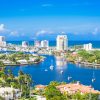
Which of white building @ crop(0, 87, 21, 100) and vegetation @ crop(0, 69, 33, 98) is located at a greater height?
vegetation @ crop(0, 69, 33, 98)

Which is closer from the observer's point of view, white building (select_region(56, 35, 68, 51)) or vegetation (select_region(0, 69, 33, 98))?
vegetation (select_region(0, 69, 33, 98))

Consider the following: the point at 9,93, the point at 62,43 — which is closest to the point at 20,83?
the point at 9,93

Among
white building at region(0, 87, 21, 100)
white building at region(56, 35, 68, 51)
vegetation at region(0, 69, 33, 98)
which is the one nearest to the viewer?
white building at region(0, 87, 21, 100)

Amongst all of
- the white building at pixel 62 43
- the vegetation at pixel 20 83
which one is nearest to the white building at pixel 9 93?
the vegetation at pixel 20 83

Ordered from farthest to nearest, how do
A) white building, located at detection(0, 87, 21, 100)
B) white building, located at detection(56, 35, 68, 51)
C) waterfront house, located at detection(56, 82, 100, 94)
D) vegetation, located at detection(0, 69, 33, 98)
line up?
white building, located at detection(56, 35, 68, 51) → waterfront house, located at detection(56, 82, 100, 94) → vegetation, located at detection(0, 69, 33, 98) → white building, located at detection(0, 87, 21, 100)

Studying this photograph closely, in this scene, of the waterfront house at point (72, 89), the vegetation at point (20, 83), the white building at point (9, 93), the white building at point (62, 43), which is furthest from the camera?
the white building at point (62, 43)

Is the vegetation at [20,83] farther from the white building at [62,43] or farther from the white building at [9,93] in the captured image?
the white building at [62,43]

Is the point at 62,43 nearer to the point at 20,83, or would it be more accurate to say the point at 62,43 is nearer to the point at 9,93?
the point at 20,83

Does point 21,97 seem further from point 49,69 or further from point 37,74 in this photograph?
point 49,69

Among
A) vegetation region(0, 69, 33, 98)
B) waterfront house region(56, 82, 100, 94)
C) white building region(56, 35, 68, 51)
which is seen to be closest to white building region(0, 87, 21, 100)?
vegetation region(0, 69, 33, 98)

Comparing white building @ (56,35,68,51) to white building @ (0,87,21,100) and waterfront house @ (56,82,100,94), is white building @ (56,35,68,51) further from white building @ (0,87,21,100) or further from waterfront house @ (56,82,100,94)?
white building @ (0,87,21,100)

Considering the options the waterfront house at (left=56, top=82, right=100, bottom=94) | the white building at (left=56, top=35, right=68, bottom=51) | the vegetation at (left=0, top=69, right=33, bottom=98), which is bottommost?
the waterfront house at (left=56, top=82, right=100, bottom=94)
